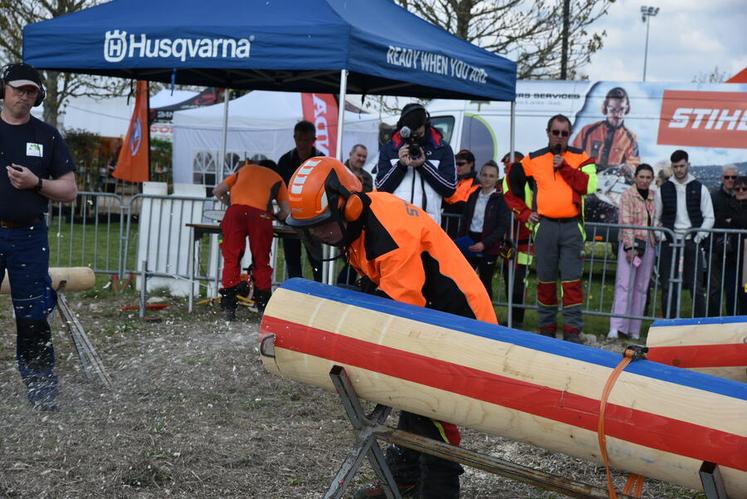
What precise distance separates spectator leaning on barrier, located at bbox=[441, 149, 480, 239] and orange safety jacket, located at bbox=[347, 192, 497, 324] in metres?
5.50

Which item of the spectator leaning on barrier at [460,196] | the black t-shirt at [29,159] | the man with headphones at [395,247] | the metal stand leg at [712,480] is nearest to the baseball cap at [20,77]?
the black t-shirt at [29,159]

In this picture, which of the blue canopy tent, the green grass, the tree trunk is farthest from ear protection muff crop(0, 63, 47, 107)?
the tree trunk

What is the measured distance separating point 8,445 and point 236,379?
1889 millimetres

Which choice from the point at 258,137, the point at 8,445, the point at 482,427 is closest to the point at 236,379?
the point at 8,445

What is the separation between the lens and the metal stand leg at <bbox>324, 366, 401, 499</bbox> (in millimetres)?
3439

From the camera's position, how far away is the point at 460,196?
9578 mm

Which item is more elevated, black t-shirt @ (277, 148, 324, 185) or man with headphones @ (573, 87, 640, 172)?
man with headphones @ (573, 87, 640, 172)

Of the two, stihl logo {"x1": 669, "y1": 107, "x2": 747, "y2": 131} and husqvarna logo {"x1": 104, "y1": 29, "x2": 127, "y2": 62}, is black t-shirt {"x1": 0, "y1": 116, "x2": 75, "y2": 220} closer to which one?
husqvarna logo {"x1": 104, "y1": 29, "x2": 127, "y2": 62}

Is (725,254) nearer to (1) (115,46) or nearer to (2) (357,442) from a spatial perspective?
(1) (115,46)

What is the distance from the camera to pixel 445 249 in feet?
12.4

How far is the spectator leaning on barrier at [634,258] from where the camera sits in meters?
8.91

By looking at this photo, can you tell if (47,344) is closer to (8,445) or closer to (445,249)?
(8,445)

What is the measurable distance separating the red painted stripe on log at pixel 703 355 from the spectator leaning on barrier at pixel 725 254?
529 cm

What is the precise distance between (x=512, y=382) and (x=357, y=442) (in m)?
0.80
